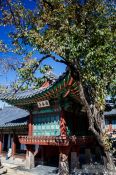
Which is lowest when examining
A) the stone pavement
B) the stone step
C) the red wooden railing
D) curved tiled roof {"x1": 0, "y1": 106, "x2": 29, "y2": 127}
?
the stone step

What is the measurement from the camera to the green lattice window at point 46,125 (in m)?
15.6

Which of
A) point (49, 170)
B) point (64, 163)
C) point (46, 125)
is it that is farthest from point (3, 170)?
point (64, 163)

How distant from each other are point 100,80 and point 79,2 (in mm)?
3695

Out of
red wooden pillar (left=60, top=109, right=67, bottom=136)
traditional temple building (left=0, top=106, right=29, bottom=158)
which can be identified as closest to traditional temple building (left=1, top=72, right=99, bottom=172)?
red wooden pillar (left=60, top=109, right=67, bottom=136)

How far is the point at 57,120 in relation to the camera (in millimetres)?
15648

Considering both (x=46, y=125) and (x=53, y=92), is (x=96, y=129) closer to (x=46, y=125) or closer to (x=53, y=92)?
(x=53, y=92)

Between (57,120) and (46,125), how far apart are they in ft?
3.59

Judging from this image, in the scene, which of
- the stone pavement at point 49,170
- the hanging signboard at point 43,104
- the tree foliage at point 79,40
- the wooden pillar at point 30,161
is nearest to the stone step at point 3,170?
the stone pavement at point 49,170

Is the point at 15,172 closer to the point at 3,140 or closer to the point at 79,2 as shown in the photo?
the point at 3,140

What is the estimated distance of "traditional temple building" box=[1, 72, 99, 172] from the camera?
46.3 feet

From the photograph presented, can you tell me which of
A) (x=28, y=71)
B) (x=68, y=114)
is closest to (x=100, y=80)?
(x=28, y=71)

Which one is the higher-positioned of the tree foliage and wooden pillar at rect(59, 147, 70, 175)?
the tree foliage

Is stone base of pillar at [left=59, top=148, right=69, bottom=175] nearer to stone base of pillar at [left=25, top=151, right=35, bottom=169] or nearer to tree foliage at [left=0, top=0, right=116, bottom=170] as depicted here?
stone base of pillar at [left=25, top=151, right=35, bottom=169]

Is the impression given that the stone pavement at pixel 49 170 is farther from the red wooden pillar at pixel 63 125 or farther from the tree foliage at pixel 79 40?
the tree foliage at pixel 79 40
